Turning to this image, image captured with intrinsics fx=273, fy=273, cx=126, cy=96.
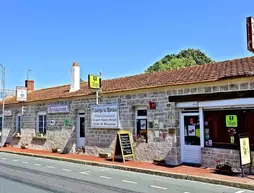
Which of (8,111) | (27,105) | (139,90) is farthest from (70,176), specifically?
(8,111)

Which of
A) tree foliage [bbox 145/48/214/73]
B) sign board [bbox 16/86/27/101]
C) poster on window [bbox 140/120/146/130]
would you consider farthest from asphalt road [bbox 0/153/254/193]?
tree foliage [bbox 145/48/214/73]

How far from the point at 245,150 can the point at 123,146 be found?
525 cm

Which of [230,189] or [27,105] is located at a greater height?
[27,105]

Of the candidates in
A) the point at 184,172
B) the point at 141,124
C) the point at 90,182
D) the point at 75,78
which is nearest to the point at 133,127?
the point at 141,124

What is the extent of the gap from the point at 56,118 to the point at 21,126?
4.35 metres

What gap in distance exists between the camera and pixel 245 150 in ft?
29.3

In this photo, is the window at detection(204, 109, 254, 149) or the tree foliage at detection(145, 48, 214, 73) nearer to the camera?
the window at detection(204, 109, 254, 149)

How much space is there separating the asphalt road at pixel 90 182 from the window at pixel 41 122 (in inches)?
290

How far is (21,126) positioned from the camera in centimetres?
1959

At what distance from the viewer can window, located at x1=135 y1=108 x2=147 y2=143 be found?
12547 mm

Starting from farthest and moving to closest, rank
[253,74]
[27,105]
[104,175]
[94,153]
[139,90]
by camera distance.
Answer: [27,105], [94,153], [139,90], [104,175], [253,74]

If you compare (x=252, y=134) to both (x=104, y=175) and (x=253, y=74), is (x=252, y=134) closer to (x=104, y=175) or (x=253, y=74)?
(x=253, y=74)

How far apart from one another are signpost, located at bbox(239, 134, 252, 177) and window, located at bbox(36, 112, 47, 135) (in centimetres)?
1277

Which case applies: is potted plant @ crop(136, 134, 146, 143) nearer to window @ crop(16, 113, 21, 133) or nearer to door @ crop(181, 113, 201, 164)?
door @ crop(181, 113, 201, 164)
